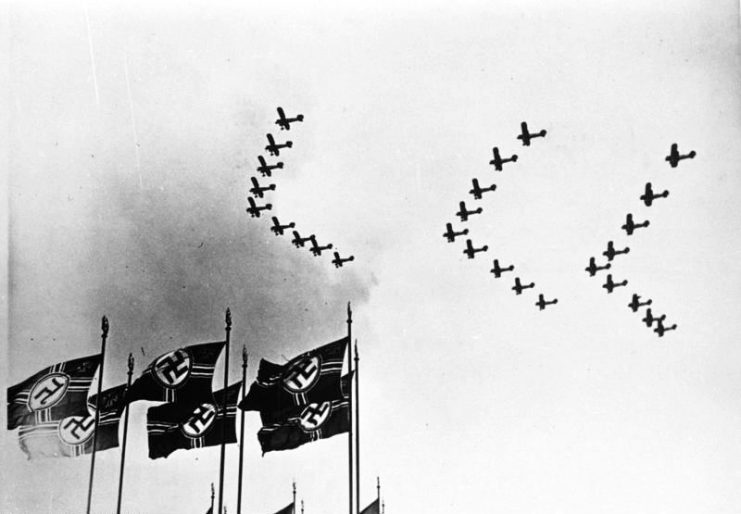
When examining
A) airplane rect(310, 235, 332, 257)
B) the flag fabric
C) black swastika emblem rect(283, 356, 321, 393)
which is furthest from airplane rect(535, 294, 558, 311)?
the flag fabric

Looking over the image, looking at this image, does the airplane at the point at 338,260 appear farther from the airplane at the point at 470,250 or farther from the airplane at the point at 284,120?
the airplane at the point at 284,120

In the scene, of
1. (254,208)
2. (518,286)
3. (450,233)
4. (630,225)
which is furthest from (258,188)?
(630,225)

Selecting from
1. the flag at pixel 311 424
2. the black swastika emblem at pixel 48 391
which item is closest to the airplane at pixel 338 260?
the flag at pixel 311 424

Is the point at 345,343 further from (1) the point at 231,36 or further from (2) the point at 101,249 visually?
(2) the point at 101,249

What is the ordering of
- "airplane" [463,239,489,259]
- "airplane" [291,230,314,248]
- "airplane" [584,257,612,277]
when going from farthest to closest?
1. "airplane" [291,230,314,248]
2. "airplane" [463,239,489,259]
3. "airplane" [584,257,612,277]

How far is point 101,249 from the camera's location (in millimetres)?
26047

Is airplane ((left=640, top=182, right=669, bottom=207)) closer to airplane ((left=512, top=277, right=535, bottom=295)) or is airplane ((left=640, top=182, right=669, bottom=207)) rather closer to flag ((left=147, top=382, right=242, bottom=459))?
airplane ((left=512, top=277, right=535, bottom=295))

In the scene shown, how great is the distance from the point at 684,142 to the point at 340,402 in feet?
39.4

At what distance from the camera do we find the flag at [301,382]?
17750 mm

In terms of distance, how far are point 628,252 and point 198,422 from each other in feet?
49.5

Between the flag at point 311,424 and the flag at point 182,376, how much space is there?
7.97 feet

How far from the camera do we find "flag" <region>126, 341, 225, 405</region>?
1883 cm

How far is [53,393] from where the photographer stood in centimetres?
1898

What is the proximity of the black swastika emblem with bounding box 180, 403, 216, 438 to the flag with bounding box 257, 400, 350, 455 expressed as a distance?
235cm
